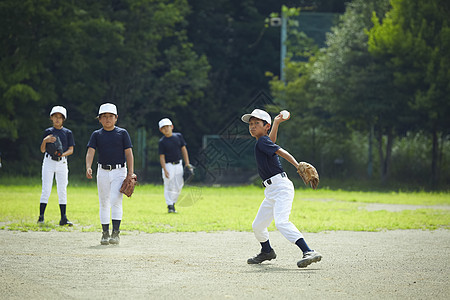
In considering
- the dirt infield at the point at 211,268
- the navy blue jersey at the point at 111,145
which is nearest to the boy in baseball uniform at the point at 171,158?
the dirt infield at the point at 211,268

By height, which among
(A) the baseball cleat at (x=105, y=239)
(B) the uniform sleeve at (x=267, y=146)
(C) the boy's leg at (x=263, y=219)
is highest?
(B) the uniform sleeve at (x=267, y=146)

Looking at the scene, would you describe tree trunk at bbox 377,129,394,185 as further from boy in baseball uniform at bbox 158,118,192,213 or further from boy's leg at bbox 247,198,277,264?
boy's leg at bbox 247,198,277,264

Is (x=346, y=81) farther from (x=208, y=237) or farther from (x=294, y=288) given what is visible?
(x=294, y=288)

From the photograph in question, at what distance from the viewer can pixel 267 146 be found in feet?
26.6

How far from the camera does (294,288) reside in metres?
6.57

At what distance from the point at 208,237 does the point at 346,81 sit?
57.2 feet

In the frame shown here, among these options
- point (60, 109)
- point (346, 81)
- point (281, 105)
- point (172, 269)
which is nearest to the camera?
point (172, 269)

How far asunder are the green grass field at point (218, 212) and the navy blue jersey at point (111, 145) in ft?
6.24

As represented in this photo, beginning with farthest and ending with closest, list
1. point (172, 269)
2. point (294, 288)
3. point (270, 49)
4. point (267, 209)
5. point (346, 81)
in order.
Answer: point (270, 49) → point (346, 81) → point (267, 209) → point (172, 269) → point (294, 288)

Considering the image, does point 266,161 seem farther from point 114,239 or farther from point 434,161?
point 434,161

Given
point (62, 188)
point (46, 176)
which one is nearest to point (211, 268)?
point (62, 188)

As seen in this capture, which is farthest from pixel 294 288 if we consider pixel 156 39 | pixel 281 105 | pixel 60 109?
pixel 156 39

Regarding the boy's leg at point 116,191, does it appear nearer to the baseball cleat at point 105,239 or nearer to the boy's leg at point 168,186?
the baseball cleat at point 105,239

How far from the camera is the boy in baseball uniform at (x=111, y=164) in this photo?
10.1 m
